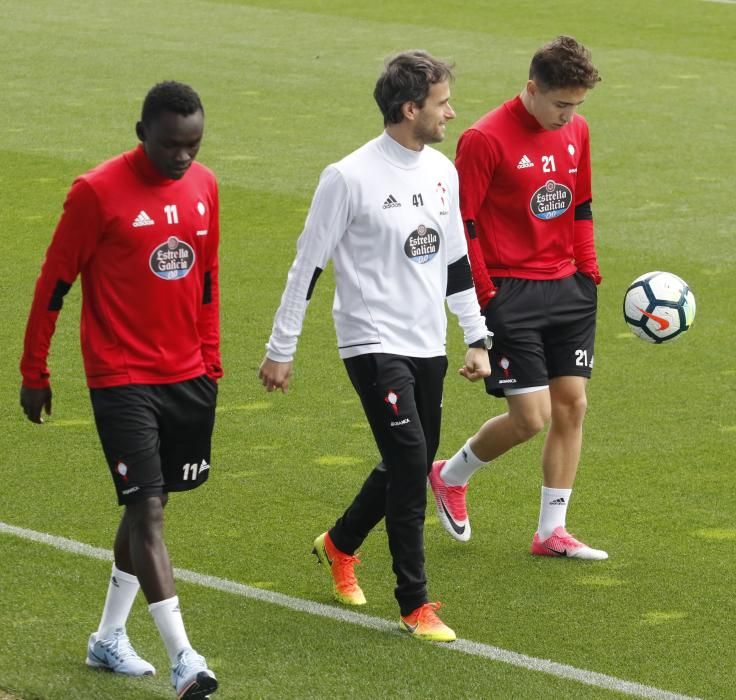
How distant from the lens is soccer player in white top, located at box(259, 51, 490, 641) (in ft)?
20.1

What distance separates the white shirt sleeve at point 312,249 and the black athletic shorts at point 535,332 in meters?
1.30

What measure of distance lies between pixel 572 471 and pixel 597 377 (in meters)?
3.07

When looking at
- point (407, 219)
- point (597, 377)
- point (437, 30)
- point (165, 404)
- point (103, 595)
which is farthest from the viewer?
point (437, 30)

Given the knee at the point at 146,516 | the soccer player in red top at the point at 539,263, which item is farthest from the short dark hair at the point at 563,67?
the knee at the point at 146,516

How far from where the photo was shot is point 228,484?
27.1ft

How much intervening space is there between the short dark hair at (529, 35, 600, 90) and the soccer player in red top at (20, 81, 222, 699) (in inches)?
70.1

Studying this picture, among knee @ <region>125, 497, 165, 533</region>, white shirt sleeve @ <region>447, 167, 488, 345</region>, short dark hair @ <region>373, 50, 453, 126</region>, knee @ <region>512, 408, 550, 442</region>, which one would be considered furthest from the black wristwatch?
knee @ <region>125, 497, 165, 533</region>

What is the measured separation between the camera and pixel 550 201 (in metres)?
7.22

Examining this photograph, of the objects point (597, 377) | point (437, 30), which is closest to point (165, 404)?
point (597, 377)

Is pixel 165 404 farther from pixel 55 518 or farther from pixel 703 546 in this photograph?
pixel 703 546

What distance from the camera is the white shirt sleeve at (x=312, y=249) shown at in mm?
6086

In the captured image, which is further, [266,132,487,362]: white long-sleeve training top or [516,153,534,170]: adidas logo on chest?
[516,153,534,170]: adidas logo on chest

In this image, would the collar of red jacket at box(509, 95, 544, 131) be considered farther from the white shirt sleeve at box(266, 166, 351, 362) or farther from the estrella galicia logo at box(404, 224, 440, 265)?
the white shirt sleeve at box(266, 166, 351, 362)

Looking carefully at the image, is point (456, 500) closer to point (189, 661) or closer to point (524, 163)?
point (524, 163)
